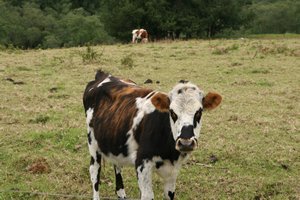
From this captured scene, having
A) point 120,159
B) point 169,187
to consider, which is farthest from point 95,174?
point 169,187

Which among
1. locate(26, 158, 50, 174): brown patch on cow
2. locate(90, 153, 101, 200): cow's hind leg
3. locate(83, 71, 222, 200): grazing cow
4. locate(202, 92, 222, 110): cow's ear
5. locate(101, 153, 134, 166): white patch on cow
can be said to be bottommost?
locate(26, 158, 50, 174): brown patch on cow

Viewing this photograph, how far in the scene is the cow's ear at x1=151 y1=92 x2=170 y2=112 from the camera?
191 inches

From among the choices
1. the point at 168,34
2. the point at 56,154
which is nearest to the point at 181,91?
the point at 56,154

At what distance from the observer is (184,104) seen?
4.65 meters

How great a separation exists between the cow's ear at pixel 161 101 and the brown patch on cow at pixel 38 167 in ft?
11.2

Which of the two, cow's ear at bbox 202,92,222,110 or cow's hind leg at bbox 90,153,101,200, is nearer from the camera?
cow's ear at bbox 202,92,222,110

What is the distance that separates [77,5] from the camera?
80.3 meters

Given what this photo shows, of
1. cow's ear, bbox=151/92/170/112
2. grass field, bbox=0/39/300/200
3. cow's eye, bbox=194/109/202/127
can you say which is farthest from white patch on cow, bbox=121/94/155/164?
grass field, bbox=0/39/300/200

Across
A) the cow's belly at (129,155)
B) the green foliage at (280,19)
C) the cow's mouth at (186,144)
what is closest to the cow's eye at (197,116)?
the cow's mouth at (186,144)

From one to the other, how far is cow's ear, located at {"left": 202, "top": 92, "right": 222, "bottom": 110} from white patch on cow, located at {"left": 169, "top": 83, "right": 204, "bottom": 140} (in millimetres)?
80

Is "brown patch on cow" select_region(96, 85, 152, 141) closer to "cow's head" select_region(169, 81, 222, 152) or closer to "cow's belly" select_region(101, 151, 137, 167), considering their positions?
"cow's belly" select_region(101, 151, 137, 167)

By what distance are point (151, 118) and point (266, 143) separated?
167 inches

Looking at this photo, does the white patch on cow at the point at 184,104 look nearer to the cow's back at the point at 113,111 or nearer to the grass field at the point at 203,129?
the cow's back at the point at 113,111

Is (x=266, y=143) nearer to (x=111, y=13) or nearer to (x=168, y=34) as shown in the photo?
(x=168, y=34)
